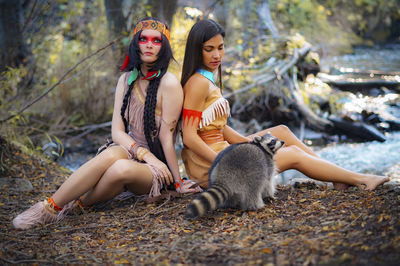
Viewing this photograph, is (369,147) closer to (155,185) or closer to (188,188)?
(188,188)

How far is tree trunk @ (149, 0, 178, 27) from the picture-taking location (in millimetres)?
6570

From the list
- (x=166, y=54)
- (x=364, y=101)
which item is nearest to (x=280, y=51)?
(x=364, y=101)

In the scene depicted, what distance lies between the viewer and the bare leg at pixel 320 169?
3.15m

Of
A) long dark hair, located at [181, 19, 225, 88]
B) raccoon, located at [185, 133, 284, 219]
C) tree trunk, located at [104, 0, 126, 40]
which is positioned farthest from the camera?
tree trunk, located at [104, 0, 126, 40]

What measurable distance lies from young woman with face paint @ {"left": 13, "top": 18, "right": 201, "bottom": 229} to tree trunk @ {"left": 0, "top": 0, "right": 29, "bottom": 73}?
3229 mm

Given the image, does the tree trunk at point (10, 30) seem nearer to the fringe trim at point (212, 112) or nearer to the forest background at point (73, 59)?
the forest background at point (73, 59)

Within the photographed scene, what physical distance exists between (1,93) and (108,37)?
6.07ft

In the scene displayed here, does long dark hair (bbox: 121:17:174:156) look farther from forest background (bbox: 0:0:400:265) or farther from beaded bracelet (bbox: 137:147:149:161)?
forest background (bbox: 0:0:400:265)

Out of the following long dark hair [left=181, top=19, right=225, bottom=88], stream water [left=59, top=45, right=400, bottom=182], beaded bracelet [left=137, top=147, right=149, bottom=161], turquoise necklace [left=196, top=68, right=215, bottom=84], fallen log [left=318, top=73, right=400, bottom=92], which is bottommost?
stream water [left=59, top=45, right=400, bottom=182]

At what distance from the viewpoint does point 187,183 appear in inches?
129

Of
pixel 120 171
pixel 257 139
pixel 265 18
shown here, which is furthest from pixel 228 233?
pixel 265 18

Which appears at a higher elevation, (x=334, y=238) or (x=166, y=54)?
(x=166, y=54)

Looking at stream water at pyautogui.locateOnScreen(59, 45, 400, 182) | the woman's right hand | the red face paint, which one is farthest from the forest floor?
stream water at pyautogui.locateOnScreen(59, 45, 400, 182)

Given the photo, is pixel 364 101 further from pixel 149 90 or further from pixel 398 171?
pixel 149 90
